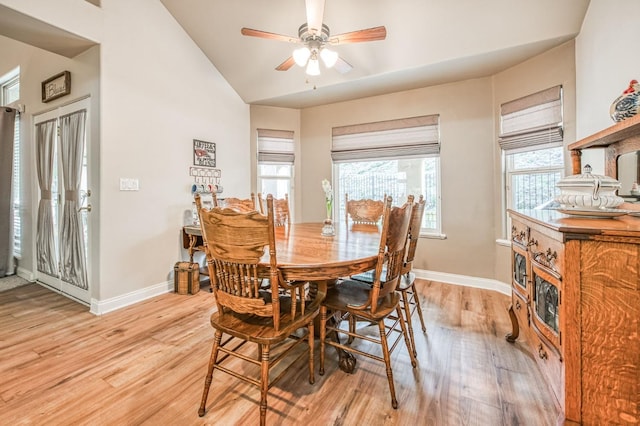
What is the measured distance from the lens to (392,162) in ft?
13.1

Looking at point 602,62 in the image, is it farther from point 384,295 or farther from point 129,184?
point 129,184

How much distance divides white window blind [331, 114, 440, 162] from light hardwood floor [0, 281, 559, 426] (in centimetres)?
219

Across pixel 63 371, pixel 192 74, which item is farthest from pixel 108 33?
pixel 63 371

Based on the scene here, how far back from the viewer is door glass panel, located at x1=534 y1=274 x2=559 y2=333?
48.4 inches

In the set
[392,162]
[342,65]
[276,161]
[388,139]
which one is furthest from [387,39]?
[276,161]

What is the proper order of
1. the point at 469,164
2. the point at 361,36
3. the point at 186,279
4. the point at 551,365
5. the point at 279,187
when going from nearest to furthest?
the point at 551,365
the point at 361,36
the point at 186,279
the point at 469,164
the point at 279,187

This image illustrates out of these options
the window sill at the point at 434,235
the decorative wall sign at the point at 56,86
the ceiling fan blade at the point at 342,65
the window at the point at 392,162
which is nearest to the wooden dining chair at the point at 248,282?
the ceiling fan blade at the point at 342,65

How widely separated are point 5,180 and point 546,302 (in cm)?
582

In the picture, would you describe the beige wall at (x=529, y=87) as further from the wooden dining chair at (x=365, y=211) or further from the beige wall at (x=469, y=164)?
the wooden dining chair at (x=365, y=211)

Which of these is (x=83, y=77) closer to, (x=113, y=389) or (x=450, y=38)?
(x=113, y=389)

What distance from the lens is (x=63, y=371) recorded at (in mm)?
1817

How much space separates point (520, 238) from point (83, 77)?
13.4 feet

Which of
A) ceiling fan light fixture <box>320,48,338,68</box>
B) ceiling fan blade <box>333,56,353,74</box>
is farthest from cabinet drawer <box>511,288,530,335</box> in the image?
ceiling fan blade <box>333,56,353,74</box>

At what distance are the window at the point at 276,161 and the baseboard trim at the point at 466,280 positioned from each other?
2259mm
